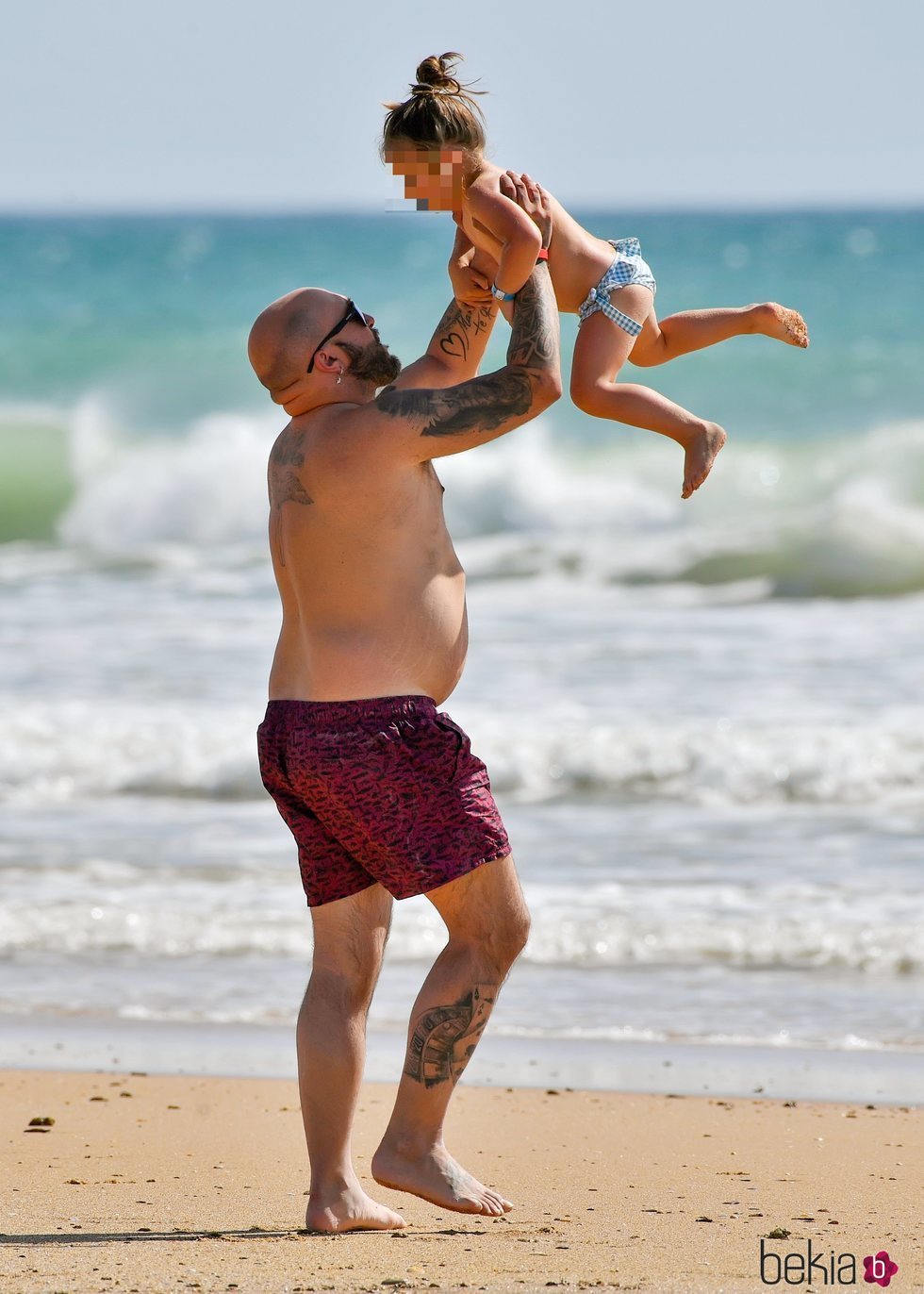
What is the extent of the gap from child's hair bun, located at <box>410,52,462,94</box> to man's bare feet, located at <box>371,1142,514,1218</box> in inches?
82.3

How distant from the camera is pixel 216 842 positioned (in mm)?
7430

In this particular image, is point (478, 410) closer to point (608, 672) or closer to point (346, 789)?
point (346, 789)

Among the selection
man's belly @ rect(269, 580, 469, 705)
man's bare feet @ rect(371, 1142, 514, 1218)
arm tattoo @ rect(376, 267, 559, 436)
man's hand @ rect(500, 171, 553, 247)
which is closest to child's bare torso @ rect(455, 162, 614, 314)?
man's hand @ rect(500, 171, 553, 247)

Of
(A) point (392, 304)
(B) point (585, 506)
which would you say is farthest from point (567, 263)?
(A) point (392, 304)

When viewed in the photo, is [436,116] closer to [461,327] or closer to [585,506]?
[461,327]

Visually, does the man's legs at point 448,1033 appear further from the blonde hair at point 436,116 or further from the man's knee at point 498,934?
the blonde hair at point 436,116

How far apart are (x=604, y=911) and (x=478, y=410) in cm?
333

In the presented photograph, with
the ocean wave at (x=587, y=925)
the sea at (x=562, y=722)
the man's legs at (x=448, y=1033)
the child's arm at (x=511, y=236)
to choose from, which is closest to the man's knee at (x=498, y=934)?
the man's legs at (x=448, y=1033)

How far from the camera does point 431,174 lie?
3510 millimetres

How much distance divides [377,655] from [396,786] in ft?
0.83

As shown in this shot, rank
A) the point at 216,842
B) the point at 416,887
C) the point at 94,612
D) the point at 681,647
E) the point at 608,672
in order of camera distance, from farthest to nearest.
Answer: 1. the point at 94,612
2. the point at 681,647
3. the point at 608,672
4. the point at 216,842
5. the point at 416,887

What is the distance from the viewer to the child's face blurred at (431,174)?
349 centimetres

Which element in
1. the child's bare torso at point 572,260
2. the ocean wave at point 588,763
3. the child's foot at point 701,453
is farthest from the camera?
the ocean wave at point 588,763

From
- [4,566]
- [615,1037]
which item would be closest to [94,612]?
[4,566]
